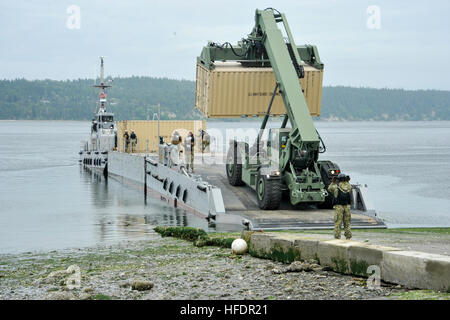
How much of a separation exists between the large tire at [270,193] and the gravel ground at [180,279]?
541 centimetres

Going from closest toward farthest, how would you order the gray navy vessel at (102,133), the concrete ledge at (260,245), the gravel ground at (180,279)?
the gravel ground at (180,279) < the concrete ledge at (260,245) < the gray navy vessel at (102,133)

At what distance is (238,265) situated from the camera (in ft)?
40.2

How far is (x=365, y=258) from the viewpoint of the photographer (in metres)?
9.95

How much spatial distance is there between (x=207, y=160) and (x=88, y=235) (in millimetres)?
15415

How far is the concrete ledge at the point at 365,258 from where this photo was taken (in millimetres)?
8782

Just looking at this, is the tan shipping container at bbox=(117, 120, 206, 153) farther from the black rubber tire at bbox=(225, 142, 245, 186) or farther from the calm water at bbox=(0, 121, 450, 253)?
the black rubber tire at bbox=(225, 142, 245, 186)

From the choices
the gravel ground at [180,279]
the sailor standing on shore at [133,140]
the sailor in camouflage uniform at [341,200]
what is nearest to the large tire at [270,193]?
the gravel ground at [180,279]

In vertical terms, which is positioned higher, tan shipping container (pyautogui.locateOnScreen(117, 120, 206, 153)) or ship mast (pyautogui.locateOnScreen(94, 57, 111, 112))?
ship mast (pyautogui.locateOnScreen(94, 57, 111, 112))

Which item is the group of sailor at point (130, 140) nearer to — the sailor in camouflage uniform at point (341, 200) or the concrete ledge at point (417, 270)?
the sailor in camouflage uniform at point (341, 200)

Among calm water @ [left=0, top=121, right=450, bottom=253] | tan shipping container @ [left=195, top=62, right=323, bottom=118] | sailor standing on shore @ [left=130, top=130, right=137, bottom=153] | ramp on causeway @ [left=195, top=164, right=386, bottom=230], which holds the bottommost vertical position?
calm water @ [left=0, top=121, right=450, bottom=253]

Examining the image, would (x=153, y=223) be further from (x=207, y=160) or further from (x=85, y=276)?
(x=85, y=276)

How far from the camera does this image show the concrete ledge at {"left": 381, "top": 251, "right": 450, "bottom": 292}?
8.65 metres

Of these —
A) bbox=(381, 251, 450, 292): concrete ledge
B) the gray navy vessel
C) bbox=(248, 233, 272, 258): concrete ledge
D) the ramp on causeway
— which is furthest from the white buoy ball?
the gray navy vessel
